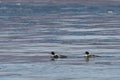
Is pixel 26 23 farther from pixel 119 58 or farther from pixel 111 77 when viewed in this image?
pixel 111 77

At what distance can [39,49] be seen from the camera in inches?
1401

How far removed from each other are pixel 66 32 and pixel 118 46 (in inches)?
324

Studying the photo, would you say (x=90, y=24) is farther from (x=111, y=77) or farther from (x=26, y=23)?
(x=111, y=77)

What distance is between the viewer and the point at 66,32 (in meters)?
44.2

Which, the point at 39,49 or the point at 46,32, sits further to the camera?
the point at 46,32

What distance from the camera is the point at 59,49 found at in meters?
35.8

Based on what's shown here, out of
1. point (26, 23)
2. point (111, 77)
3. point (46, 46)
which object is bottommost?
point (111, 77)

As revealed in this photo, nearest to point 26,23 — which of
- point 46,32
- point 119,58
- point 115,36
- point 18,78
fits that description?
point 46,32

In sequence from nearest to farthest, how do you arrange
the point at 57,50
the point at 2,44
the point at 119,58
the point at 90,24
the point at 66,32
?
the point at 119,58, the point at 57,50, the point at 2,44, the point at 66,32, the point at 90,24

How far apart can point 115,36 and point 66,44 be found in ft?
14.3

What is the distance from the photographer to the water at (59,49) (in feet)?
92.8

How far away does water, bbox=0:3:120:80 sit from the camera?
28.3m

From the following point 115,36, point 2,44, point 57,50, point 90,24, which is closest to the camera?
point 57,50

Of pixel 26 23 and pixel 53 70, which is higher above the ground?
pixel 26 23
